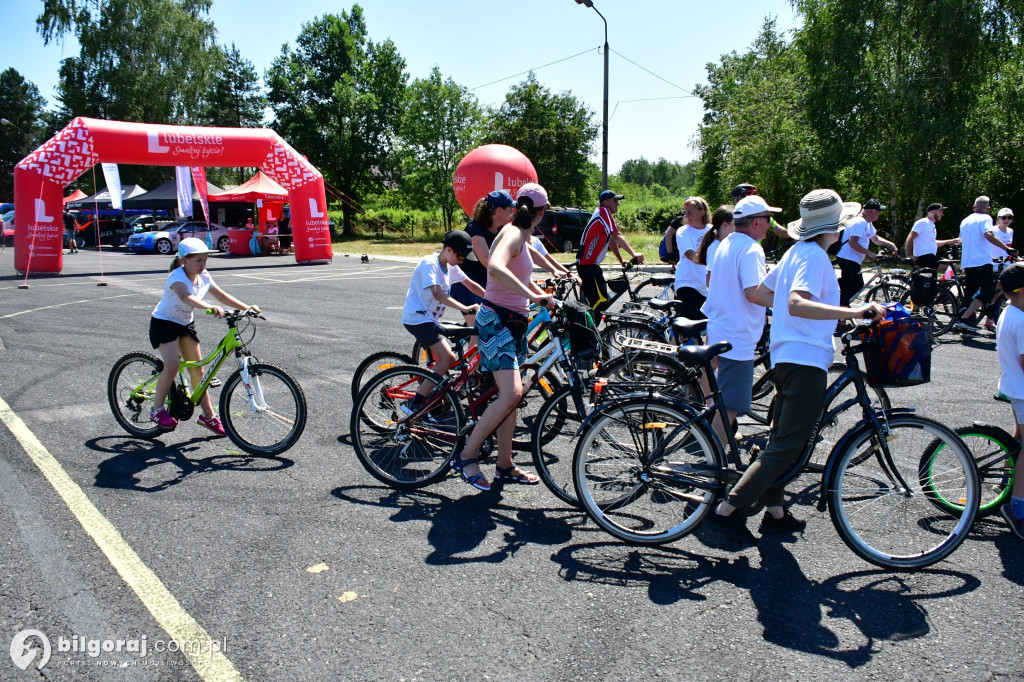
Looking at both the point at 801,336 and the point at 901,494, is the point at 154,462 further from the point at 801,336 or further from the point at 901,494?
the point at 901,494

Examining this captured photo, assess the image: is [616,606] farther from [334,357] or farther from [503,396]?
[334,357]

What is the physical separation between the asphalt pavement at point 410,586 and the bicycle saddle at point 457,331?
1042 mm

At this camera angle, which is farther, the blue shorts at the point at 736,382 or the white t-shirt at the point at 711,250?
the white t-shirt at the point at 711,250

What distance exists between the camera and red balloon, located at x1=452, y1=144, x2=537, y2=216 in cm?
2191

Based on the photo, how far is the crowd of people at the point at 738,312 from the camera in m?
3.70

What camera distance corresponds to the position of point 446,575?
3768 millimetres

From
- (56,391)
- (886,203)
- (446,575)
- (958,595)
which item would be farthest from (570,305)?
(886,203)

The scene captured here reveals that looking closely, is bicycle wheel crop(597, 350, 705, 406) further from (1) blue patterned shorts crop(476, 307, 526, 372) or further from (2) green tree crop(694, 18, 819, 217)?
(2) green tree crop(694, 18, 819, 217)

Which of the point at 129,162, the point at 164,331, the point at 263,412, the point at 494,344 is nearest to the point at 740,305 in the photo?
the point at 494,344

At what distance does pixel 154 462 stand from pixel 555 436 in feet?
9.83

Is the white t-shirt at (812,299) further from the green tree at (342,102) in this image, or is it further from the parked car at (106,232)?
the green tree at (342,102)

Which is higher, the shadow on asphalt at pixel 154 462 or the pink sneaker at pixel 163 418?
the pink sneaker at pixel 163 418

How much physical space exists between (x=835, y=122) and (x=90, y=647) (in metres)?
25.1

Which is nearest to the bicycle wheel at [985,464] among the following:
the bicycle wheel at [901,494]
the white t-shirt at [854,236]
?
the bicycle wheel at [901,494]
